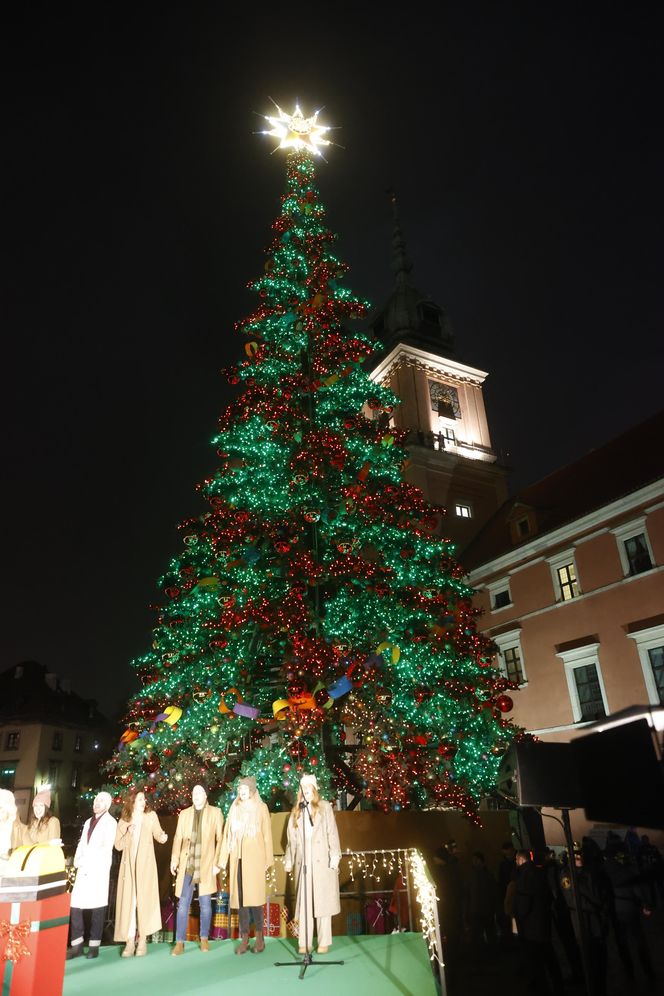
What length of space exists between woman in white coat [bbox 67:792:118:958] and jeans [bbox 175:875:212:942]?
932 mm

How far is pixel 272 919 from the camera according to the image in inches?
360

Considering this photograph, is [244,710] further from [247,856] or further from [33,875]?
[33,875]

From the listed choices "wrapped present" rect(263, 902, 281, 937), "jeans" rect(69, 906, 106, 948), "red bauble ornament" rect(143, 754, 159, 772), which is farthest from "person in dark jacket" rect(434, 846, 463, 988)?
"red bauble ornament" rect(143, 754, 159, 772)

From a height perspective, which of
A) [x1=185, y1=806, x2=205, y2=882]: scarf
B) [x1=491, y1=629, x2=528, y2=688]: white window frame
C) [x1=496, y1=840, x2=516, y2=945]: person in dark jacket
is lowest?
[x1=496, y1=840, x2=516, y2=945]: person in dark jacket

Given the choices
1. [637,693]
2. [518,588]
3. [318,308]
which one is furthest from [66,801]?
[318,308]

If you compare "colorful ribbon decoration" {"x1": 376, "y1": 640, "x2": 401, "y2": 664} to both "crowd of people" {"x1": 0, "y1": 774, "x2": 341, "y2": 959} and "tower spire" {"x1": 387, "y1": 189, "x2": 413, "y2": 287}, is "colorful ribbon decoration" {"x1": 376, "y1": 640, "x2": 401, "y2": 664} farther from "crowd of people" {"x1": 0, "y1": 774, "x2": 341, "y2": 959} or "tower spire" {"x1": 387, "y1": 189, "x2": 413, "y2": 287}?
"tower spire" {"x1": 387, "y1": 189, "x2": 413, "y2": 287}

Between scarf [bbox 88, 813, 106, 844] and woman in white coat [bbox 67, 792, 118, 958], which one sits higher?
scarf [bbox 88, 813, 106, 844]

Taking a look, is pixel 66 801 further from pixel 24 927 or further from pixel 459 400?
pixel 24 927

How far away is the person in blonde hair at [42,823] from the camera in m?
7.44

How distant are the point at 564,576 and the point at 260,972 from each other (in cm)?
2184

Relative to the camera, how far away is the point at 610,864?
839cm

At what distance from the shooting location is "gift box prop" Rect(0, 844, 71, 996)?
17.2 ft

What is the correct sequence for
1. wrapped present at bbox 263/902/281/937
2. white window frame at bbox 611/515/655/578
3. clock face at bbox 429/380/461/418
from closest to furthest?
1. wrapped present at bbox 263/902/281/937
2. white window frame at bbox 611/515/655/578
3. clock face at bbox 429/380/461/418

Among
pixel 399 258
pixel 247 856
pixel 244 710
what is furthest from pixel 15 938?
pixel 399 258
